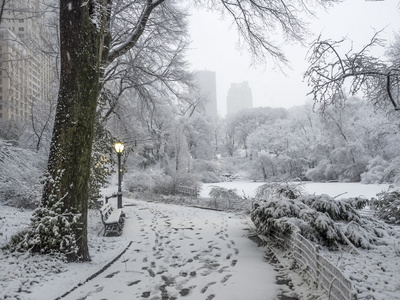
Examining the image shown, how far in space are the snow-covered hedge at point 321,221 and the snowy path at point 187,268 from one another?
0.89m

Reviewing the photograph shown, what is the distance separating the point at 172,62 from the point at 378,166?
781 inches

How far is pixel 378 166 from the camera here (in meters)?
22.7

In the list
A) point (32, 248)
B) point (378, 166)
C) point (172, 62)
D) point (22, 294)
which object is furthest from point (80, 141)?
point (378, 166)

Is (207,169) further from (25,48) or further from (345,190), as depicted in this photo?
(25,48)

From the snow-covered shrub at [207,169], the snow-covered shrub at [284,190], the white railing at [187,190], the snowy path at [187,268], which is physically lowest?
the snowy path at [187,268]

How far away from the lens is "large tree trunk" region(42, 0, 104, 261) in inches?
216

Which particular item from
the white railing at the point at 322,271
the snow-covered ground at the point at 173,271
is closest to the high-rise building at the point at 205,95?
the snow-covered ground at the point at 173,271

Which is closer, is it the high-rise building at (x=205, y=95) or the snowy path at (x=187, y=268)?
the snowy path at (x=187, y=268)

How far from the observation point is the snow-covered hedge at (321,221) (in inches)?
248

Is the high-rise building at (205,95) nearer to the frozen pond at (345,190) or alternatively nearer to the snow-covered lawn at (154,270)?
the frozen pond at (345,190)

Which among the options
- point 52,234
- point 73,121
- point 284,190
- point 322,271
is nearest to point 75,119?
point 73,121

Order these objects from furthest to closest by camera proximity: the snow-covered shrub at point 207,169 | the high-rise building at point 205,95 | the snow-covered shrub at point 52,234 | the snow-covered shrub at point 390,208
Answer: the snow-covered shrub at point 207,169, the high-rise building at point 205,95, the snow-covered shrub at point 390,208, the snow-covered shrub at point 52,234

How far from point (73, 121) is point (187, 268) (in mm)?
3776

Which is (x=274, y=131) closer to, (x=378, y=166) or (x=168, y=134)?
(x=168, y=134)
